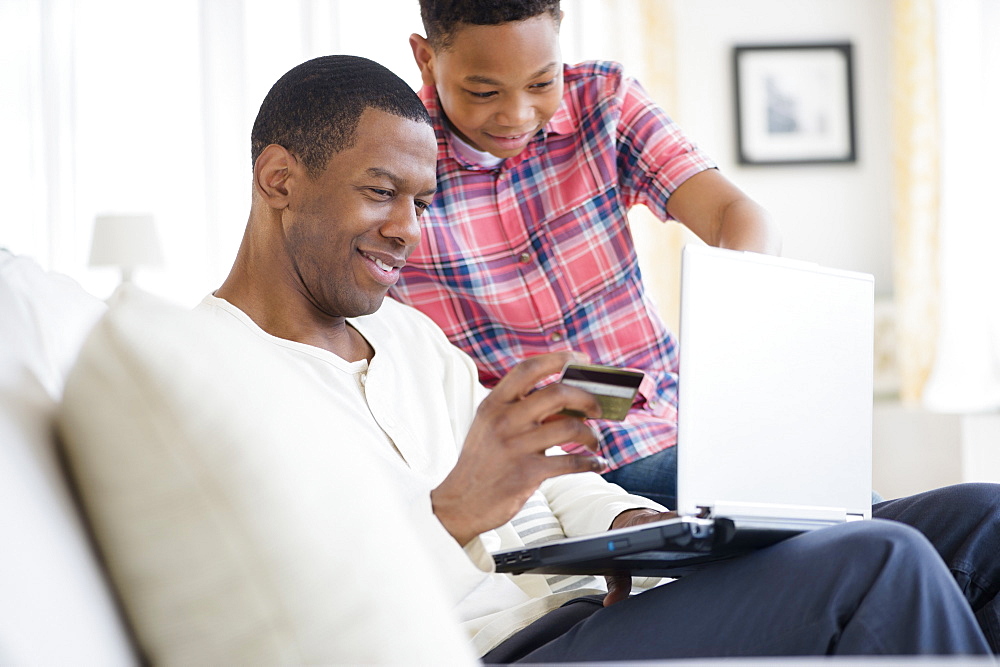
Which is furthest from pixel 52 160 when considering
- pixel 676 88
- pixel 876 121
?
pixel 876 121

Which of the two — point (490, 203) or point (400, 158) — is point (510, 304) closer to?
point (490, 203)

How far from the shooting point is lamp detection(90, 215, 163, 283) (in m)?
3.77

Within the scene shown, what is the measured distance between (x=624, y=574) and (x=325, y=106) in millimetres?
728

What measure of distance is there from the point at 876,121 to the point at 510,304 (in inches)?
132

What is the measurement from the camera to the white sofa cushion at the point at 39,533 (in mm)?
587

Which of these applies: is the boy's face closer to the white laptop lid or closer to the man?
the man

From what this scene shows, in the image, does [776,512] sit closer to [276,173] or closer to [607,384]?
[607,384]

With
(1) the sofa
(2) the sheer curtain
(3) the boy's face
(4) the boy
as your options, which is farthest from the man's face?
(2) the sheer curtain

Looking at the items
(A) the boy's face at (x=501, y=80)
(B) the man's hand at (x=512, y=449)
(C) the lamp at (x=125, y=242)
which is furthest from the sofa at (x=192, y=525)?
(C) the lamp at (x=125, y=242)

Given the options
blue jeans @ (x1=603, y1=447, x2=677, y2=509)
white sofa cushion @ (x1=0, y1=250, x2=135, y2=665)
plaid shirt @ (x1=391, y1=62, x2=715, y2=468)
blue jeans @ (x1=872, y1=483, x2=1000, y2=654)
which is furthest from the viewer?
plaid shirt @ (x1=391, y1=62, x2=715, y2=468)

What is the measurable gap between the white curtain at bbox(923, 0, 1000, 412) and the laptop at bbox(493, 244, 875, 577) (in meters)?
3.35

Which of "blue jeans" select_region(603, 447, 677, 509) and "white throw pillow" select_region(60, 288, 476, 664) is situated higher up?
"white throw pillow" select_region(60, 288, 476, 664)

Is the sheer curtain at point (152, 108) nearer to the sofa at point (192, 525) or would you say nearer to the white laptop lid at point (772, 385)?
the white laptop lid at point (772, 385)

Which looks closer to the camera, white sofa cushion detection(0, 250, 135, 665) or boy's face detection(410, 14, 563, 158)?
white sofa cushion detection(0, 250, 135, 665)
